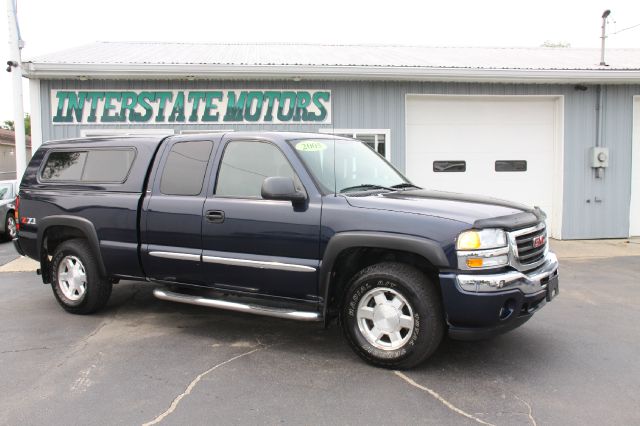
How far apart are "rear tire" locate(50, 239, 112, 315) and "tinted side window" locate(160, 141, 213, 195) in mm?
1231

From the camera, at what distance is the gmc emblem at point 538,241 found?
4281 mm

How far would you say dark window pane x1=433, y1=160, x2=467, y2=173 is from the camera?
36.6 feet

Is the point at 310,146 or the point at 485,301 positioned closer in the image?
the point at 485,301

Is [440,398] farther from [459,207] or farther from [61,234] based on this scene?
[61,234]

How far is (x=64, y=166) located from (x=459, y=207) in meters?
4.30

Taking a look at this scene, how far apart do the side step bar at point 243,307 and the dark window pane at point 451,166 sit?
23.9 feet

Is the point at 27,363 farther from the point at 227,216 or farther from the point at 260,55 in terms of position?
the point at 260,55

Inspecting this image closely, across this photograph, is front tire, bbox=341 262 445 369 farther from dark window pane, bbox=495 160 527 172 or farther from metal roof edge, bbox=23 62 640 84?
dark window pane, bbox=495 160 527 172

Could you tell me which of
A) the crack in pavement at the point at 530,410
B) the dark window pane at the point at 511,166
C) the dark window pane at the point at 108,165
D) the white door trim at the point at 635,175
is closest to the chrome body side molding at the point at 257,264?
the dark window pane at the point at 108,165

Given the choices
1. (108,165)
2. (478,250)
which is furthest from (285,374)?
(108,165)

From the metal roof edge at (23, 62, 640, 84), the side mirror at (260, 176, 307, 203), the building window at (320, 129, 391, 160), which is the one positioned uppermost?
the metal roof edge at (23, 62, 640, 84)

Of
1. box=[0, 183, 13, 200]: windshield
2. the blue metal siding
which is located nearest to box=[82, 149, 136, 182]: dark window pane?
Result: the blue metal siding

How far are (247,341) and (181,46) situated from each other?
1043cm

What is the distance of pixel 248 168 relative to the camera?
4.83m
